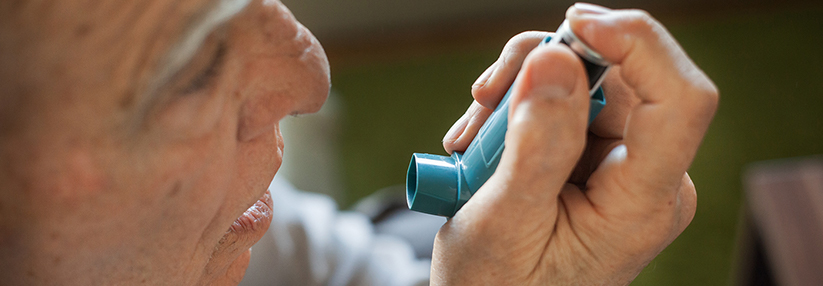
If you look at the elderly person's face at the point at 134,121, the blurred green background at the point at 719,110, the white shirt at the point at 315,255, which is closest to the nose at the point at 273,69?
the elderly person's face at the point at 134,121

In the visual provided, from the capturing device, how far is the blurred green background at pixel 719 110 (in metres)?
2.27

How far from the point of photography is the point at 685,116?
19.2 inches

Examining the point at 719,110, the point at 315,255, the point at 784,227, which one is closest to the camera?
the point at 784,227

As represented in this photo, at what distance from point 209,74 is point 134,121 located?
65 millimetres

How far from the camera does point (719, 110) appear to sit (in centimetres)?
258

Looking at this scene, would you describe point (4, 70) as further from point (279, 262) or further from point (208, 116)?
point (279, 262)

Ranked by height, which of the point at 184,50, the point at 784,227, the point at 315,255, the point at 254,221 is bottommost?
the point at 315,255

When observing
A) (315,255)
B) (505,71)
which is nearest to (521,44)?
(505,71)

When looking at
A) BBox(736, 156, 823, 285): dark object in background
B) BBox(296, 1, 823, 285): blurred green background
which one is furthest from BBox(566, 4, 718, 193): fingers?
BBox(296, 1, 823, 285): blurred green background

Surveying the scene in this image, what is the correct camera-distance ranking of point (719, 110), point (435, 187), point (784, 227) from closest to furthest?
1. point (435, 187)
2. point (784, 227)
3. point (719, 110)

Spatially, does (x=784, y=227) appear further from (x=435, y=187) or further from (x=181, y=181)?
(x=181, y=181)

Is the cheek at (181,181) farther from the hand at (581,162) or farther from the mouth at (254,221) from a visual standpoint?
the hand at (581,162)

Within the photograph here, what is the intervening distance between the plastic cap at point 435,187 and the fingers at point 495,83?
6cm

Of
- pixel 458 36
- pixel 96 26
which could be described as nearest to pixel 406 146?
pixel 458 36
